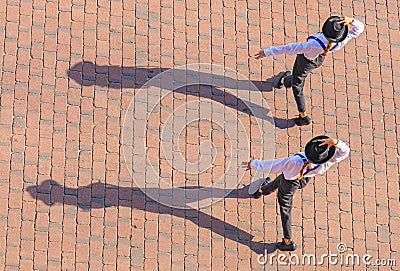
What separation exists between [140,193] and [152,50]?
2153mm

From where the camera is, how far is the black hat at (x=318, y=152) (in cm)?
854

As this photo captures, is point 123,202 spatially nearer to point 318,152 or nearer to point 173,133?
point 173,133

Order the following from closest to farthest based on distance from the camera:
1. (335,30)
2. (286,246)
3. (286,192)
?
(335,30), (286,192), (286,246)

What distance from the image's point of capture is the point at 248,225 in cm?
987

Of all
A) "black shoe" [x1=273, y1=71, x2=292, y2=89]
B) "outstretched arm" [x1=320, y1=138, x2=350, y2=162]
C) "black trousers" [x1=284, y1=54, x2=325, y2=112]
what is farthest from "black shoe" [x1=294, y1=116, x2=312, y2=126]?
"outstretched arm" [x1=320, y1=138, x2=350, y2=162]

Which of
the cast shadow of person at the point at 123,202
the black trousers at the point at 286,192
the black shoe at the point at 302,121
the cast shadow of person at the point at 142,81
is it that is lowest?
the cast shadow of person at the point at 123,202

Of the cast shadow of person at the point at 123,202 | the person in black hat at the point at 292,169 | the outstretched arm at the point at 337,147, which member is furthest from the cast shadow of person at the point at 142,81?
the outstretched arm at the point at 337,147

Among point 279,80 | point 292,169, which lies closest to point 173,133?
point 279,80

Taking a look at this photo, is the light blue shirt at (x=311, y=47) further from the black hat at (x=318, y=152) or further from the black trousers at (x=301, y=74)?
the black hat at (x=318, y=152)

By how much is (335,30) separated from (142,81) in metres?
2.85

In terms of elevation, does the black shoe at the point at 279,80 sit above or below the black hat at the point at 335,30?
below

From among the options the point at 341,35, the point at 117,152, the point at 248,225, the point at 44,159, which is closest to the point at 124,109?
the point at 117,152

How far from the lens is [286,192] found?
9.30m

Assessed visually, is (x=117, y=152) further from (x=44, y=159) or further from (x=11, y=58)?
(x=11, y=58)
